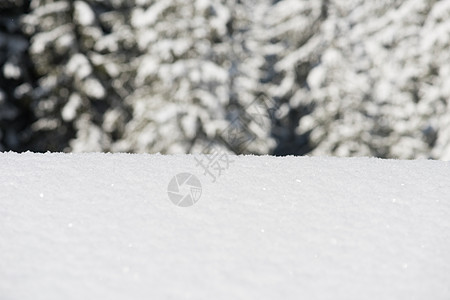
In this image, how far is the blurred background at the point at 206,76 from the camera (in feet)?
48.9

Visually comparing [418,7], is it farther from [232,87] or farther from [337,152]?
[232,87]

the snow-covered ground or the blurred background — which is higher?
the snow-covered ground

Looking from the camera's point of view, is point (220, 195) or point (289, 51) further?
point (289, 51)

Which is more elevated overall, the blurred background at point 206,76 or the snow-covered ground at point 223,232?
the snow-covered ground at point 223,232

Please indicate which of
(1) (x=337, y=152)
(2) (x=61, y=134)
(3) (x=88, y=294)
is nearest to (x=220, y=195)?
(3) (x=88, y=294)

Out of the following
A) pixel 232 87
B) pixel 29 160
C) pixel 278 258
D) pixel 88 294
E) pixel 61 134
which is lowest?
pixel 61 134

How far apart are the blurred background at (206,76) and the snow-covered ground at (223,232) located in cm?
816

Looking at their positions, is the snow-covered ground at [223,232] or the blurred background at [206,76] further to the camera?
the blurred background at [206,76]

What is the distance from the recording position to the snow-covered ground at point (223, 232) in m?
2.96

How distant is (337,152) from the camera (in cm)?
1795

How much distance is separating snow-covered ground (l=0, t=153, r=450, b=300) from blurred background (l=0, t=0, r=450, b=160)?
8155 mm

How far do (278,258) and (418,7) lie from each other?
54.9ft

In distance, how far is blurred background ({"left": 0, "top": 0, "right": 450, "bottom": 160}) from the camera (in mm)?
14891

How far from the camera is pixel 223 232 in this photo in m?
3.53
